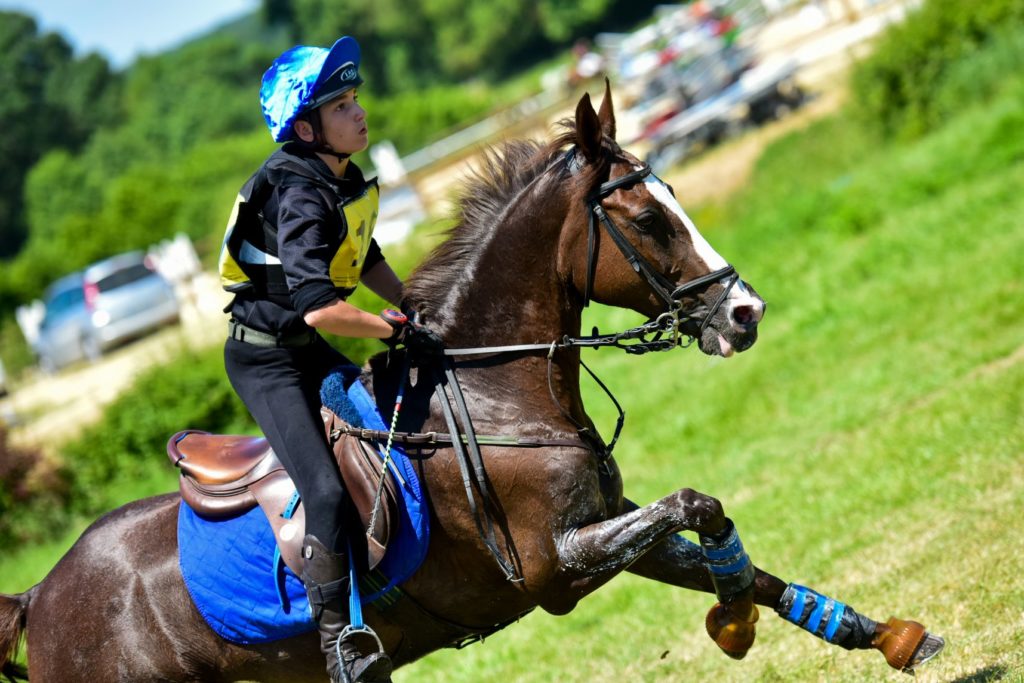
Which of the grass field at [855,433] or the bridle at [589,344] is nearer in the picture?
the bridle at [589,344]

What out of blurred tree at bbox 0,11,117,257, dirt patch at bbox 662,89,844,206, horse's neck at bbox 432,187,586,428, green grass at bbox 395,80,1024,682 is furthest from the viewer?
blurred tree at bbox 0,11,117,257

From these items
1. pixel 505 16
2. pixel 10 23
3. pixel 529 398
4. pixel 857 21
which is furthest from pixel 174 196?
pixel 10 23

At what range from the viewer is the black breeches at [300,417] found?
5148 millimetres

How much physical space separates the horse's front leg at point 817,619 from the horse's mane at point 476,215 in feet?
5.36

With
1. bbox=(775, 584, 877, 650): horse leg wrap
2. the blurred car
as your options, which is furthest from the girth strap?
the blurred car

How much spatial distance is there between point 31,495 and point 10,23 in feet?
315

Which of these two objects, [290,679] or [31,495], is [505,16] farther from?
[290,679]

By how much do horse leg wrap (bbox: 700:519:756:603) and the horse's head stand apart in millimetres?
902

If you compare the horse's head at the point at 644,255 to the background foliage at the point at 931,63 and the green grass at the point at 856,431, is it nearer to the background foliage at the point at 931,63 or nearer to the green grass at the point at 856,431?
the green grass at the point at 856,431

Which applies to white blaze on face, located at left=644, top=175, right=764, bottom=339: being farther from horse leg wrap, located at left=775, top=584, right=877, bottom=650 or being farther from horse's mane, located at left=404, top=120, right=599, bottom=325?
horse leg wrap, located at left=775, top=584, right=877, bottom=650

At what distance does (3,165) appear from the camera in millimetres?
85875

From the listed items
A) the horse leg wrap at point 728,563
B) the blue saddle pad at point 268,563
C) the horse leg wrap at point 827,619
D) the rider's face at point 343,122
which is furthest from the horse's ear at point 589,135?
the horse leg wrap at point 827,619

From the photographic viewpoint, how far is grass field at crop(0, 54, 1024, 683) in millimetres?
6992

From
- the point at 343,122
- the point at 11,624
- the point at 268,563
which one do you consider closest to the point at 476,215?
the point at 343,122
